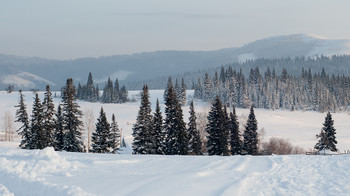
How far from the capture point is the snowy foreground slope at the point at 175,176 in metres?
13.3

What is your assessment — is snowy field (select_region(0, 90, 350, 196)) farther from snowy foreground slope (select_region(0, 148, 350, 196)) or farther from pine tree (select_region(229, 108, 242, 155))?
pine tree (select_region(229, 108, 242, 155))

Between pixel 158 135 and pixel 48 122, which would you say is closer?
pixel 48 122

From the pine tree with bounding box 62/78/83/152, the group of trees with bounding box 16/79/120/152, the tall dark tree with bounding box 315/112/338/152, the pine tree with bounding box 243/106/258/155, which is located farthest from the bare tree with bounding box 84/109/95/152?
the tall dark tree with bounding box 315/112/338/152

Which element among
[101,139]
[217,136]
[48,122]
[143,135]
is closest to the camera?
[143,135]

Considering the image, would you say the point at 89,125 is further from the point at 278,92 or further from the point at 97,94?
the point at 278,92

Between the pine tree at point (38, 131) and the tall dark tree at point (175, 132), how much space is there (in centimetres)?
1559

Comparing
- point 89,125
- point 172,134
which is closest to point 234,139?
point 172,134

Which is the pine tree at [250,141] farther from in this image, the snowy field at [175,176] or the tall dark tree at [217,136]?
the snowy field at [175,176]

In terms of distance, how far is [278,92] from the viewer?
476ft

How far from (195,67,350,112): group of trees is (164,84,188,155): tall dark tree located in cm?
9087

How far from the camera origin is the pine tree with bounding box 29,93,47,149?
41.2 meters

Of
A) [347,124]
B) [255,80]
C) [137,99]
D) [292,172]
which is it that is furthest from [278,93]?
[292,172]

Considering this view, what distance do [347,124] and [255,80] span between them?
6058 centimetres

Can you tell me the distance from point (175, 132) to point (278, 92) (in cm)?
11299
